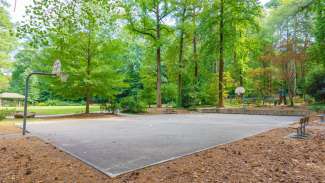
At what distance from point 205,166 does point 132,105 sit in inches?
528

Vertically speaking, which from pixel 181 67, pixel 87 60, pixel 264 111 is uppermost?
pixel 181 67

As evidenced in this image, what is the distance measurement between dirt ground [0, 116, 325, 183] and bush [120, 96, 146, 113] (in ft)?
38.0

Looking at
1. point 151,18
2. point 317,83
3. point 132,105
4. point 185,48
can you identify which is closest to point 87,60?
point 132,105

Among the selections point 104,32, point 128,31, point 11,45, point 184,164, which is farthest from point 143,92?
point 184,164

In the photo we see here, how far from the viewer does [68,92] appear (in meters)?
13.9

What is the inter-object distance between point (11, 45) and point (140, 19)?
548 inches

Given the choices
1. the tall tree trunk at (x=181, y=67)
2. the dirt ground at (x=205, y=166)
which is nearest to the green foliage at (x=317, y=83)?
the tall tree trunk at (x=181, y=67)

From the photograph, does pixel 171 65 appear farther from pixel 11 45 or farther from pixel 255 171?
pixel 255 171

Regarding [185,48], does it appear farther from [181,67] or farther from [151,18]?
[151,18]

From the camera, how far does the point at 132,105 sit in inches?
648

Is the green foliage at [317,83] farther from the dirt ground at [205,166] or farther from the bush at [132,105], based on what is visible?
the dirt ground at [205,166]

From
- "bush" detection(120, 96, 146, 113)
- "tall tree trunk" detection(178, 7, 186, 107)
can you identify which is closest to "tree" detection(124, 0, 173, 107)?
"tall tree trunk" detection(178, 7, 186, 107)

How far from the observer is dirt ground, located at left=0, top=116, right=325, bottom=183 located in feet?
9.66

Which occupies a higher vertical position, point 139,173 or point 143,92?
point 143,92
